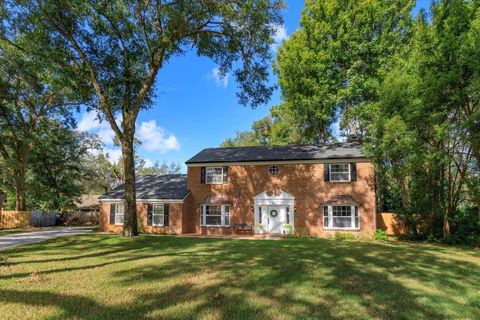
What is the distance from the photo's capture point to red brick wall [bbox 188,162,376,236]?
1892cm

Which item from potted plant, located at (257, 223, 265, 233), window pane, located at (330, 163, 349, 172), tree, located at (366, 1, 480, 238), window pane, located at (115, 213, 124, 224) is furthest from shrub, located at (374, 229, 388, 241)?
window pane, located at (115, 213, 124, 224)

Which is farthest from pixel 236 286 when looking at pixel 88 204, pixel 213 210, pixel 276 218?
pixel 88 204

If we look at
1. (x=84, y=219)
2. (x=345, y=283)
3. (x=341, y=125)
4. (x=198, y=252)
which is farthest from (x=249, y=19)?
(x=84, y=219)

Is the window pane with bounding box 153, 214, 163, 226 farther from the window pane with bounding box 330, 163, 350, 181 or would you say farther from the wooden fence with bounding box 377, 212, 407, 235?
the wooden fence with bounding box 377, 212, 407, 235

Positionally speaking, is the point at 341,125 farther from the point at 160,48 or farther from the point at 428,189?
the point at 160,48

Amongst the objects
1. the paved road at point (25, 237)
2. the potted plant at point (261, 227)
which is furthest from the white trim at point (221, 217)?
the paved road at point (25, 237)

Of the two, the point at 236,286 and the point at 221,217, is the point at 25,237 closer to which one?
the point at 221,217

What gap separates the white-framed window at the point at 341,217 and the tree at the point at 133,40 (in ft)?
27.1

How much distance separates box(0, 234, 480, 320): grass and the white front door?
902 cm

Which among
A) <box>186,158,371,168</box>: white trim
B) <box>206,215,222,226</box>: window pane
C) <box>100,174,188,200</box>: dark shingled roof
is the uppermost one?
<box>186,158,371,168</box>: white trim

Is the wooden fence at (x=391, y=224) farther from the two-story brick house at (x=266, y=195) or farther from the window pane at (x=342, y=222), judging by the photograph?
the window pane at (x=342, y=222)

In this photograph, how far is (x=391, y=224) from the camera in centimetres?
2083

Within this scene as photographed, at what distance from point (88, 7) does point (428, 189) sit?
802 inches

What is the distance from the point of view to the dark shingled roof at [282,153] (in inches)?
789
